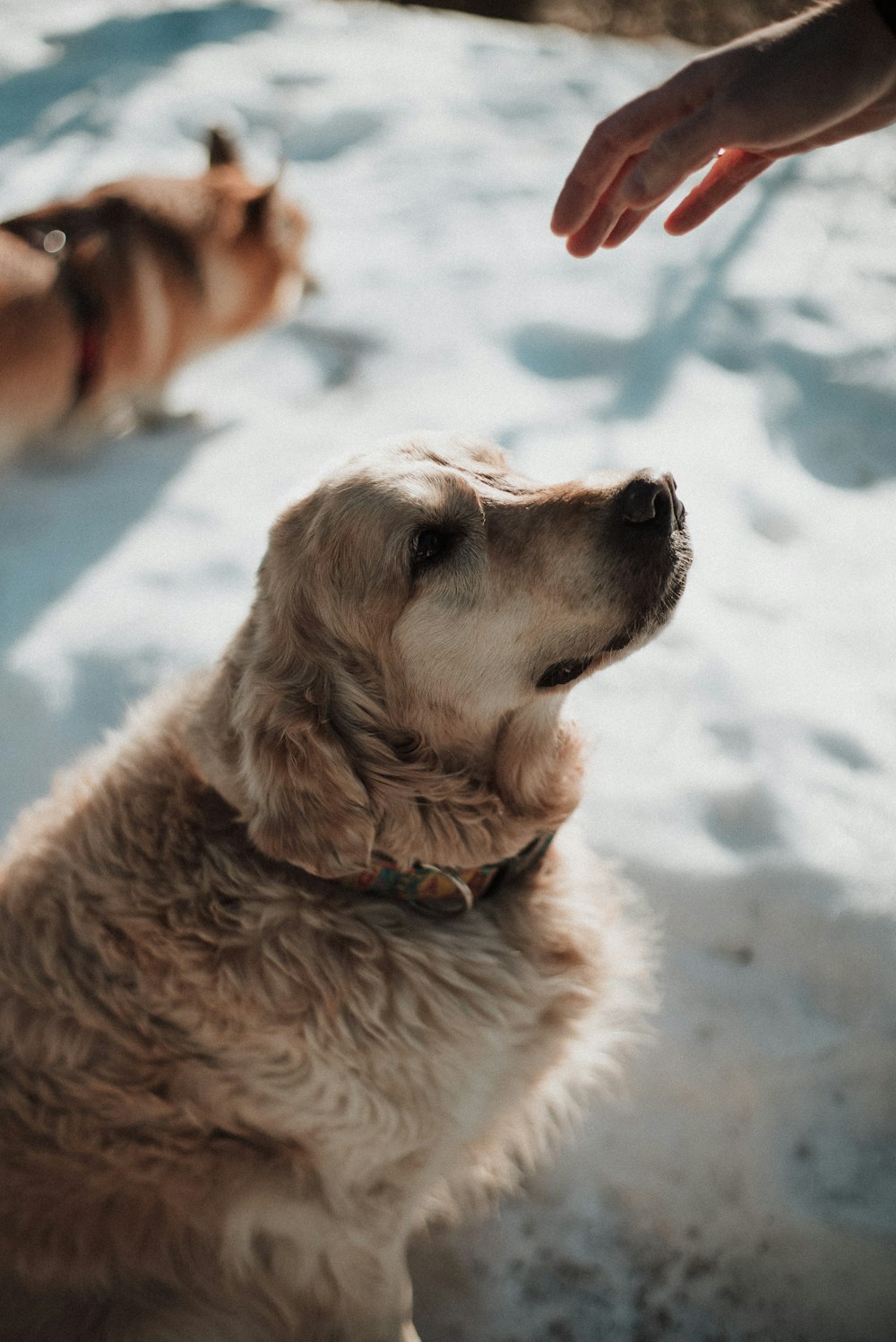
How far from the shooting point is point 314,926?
183 centimetres

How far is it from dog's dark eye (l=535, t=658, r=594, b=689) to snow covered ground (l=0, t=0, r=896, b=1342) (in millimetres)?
309

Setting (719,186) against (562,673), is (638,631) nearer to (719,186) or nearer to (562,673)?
(562,673)

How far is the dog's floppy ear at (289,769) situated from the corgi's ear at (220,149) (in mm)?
3696

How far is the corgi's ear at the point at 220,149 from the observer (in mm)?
4547

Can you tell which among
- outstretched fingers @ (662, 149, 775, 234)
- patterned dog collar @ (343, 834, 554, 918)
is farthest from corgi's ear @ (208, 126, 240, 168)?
patterned dog collar @ (343, 834, 554, 918)

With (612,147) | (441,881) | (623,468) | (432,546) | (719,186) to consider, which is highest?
(612,147)

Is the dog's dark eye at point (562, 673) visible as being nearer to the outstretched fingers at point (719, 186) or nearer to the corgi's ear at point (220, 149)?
the outstretched fingers at point (719, 186)

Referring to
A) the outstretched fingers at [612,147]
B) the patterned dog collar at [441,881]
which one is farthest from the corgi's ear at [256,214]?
the patterned dog collar at [441,881]

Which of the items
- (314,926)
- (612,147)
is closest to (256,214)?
(612,147)

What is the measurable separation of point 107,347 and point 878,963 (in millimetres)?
3498

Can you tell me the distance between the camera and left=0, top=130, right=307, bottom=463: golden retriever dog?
3703 mm

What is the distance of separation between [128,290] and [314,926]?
3152 millimetres

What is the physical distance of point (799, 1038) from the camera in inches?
88.0

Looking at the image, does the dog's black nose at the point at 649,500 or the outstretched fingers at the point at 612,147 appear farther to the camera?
the outstretched fingers at the point at 612,147
